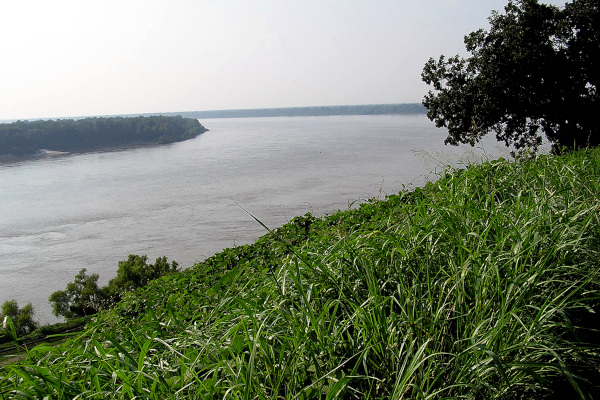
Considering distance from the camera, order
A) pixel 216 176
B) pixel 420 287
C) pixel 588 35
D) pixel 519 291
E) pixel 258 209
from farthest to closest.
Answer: pixel 216 176
pixel 258 209
pixel 588 35
pixel 420 287
pixel 519 291

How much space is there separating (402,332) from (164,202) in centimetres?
3492

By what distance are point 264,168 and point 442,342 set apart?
44.2m

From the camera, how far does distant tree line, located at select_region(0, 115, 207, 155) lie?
73.6 meters

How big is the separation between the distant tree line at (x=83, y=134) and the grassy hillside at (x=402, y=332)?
81.9 metres

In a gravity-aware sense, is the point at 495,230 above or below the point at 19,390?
above

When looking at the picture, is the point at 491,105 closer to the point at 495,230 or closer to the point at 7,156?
the point at 495,230

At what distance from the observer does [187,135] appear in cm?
9725

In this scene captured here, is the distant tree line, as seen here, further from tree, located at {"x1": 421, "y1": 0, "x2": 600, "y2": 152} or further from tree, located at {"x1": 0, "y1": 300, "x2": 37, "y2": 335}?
tree, located at {"x1": 421, "y1": 0, "x2": 600, "y2": 152}

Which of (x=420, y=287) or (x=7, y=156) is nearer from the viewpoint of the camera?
(x=420, y=287)

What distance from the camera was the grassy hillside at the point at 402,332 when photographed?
1.83 metres

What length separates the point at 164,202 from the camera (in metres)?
35.4

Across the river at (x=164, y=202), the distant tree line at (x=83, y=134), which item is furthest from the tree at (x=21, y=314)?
the distant tree line at (x=83, y=134)

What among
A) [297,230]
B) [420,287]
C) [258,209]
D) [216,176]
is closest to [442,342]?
[420,287]

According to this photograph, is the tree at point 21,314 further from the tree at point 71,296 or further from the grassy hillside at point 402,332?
the grassy hillside at point 402,332
